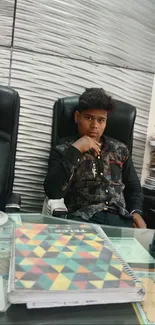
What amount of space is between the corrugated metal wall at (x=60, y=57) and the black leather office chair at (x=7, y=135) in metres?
0.39

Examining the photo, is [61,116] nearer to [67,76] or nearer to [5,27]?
[67,76]

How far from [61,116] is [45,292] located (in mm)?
1355

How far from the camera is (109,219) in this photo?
5.44 feet

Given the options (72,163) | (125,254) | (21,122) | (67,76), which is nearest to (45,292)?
(125,254)

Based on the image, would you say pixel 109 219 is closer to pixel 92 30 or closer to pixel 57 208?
pixel 57 208

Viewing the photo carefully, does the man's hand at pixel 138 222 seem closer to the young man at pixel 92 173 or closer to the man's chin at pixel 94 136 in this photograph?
the young man at pixel 92 173

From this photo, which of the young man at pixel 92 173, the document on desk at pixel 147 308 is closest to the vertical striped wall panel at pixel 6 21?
the young man at pixel 92 173

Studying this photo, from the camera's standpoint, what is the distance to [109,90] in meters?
2.25

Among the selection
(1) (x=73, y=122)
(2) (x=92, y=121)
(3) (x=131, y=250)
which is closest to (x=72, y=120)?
(1) (x=73, y=122)

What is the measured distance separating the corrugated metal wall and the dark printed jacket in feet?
1.35

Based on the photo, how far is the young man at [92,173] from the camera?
66.8 inches

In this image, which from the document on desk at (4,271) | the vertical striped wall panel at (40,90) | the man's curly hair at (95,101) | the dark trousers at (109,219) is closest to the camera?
the document on desk at (4,271)

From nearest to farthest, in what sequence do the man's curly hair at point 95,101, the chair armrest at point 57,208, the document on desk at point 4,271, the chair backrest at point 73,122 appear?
the document on desk at point 4,271
the chair armrest at point 57,208
the man's curly hair at point 95,101
the chair backrest at point 73,122

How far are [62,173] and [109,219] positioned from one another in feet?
1.22
